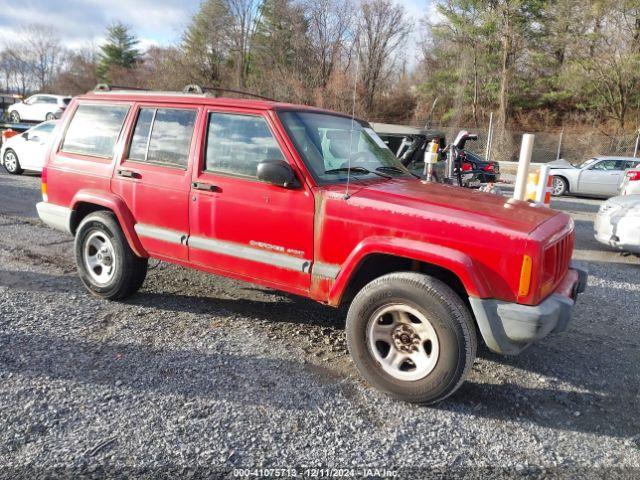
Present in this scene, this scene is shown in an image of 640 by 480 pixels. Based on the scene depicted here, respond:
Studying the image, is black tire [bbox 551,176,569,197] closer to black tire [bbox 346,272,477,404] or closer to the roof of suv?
the roof of suv

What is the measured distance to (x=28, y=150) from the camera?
43.2 ft

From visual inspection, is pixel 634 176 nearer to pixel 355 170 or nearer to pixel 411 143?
pixel 411 143

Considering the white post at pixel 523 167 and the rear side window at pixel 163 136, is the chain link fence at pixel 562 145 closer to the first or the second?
the white post at pixel 523 167

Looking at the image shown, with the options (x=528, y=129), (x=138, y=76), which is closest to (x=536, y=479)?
(x=528, y=129)

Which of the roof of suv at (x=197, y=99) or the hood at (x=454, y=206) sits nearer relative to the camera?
the hood at (x=454, y=206)

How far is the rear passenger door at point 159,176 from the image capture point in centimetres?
420

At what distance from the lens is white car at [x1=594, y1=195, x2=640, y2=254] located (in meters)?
7.04

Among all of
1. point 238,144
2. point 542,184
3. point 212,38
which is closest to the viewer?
point 238,144

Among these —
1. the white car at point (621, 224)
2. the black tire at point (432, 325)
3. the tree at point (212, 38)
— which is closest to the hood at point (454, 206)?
the black tire at point (432, 325)

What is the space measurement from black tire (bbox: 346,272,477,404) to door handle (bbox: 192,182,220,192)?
1.49 meters

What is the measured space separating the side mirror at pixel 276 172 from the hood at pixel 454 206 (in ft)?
1.59

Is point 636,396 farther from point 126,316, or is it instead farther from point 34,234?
point 34,234

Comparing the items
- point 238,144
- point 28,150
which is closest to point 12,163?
point 28,150

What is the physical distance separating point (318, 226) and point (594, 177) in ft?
49.2
